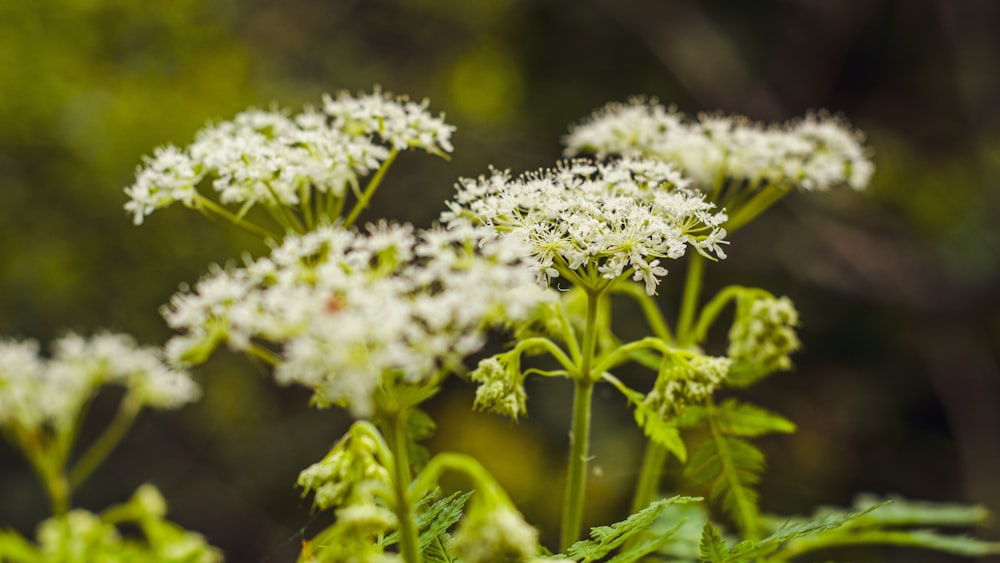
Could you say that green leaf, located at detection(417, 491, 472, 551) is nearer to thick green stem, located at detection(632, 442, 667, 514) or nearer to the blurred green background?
thick green stem, located at detection(632, 442, 667, 514)

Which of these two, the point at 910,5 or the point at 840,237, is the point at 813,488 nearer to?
the point at 840,237

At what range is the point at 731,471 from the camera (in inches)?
80.8

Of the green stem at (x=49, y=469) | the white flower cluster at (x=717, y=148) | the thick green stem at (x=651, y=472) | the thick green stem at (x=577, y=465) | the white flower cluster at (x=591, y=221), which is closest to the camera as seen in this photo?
the white flower cluster at (x=591, y=221)

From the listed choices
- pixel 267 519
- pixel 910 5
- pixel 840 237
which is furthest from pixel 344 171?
pixel 910 5

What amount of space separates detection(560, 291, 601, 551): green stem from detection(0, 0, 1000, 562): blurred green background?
6217mm

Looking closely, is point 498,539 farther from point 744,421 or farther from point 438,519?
point 744,421

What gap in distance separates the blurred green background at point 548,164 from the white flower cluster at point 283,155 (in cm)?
616

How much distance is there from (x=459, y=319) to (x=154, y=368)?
6.82ft

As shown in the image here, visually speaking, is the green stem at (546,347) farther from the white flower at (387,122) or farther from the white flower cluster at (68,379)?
the white flower cluster at (68,379)

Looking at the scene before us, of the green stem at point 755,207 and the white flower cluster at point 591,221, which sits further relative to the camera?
the green stem at point 755,207

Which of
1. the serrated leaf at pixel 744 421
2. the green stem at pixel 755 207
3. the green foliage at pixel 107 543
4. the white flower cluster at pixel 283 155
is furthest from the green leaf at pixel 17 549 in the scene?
the green stem at pixel 755 207

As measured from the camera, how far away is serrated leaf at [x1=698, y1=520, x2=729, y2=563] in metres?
1.59

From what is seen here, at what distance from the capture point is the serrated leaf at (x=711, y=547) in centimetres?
159

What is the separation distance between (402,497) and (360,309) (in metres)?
0.30
